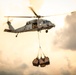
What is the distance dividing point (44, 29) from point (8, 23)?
1122cm

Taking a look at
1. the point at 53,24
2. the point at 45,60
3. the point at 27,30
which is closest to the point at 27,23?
the point at 27,30

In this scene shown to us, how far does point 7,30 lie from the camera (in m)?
57.9

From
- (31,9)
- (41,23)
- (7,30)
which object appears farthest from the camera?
(7,30)

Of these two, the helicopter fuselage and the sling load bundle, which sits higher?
the helicopter fuselage

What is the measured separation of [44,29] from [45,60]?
248 inches

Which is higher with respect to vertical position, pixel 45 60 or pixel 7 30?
pixel 7 30

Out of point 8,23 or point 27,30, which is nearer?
point 27,30

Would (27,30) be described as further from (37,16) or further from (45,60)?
(45,60)

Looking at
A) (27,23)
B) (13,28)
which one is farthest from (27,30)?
(13,28)

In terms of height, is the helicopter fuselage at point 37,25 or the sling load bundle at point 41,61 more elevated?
the helicopter fuselage at point 37,25

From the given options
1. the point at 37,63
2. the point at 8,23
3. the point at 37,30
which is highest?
the point at 8,23

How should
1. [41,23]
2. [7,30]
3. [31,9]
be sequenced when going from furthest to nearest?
[7,30]
[41,23]
[31,9]

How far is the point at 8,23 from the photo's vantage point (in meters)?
61.2

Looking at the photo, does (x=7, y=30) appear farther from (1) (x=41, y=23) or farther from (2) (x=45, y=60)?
(2) (x=45, y=60)
